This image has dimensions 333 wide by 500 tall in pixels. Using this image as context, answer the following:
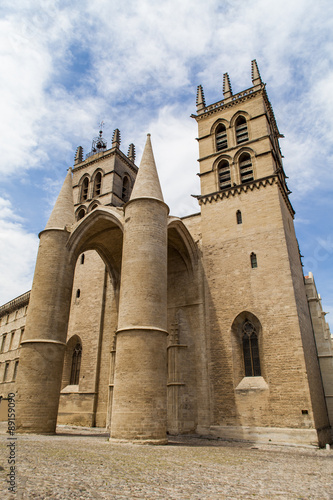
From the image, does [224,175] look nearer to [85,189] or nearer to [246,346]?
[246,346]

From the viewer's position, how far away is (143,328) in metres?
10.8

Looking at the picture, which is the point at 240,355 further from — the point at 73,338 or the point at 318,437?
the point at 73,338

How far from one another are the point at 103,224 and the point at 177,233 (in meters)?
3.56

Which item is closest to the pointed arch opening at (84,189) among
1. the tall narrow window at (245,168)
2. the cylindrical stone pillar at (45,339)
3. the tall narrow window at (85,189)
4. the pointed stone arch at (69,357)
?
the tall narrow window at (85,189)

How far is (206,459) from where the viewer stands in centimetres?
696

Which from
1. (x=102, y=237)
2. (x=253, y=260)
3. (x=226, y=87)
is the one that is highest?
(x=226, y=87)

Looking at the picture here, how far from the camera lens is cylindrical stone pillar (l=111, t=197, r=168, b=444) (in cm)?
991

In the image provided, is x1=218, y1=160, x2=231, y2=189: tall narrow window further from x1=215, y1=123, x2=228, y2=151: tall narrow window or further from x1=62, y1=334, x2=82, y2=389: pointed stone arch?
x1=62, y1=334, x2=82, y2=389: pointed stone arch

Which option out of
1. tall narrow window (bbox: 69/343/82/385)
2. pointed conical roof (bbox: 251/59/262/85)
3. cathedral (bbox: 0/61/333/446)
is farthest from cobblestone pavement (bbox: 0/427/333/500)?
pointed conical roof (bbox: 251/59/262/85)

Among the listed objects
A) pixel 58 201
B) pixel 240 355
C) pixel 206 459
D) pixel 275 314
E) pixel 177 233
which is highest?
pixel 58 201

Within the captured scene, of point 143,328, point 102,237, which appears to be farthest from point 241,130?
point 143,328

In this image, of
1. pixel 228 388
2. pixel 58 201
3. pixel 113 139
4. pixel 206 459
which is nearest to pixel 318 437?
pixel 228 388

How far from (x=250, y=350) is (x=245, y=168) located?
847 centimetres

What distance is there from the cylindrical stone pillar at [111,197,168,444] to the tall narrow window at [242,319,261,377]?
154 inches
